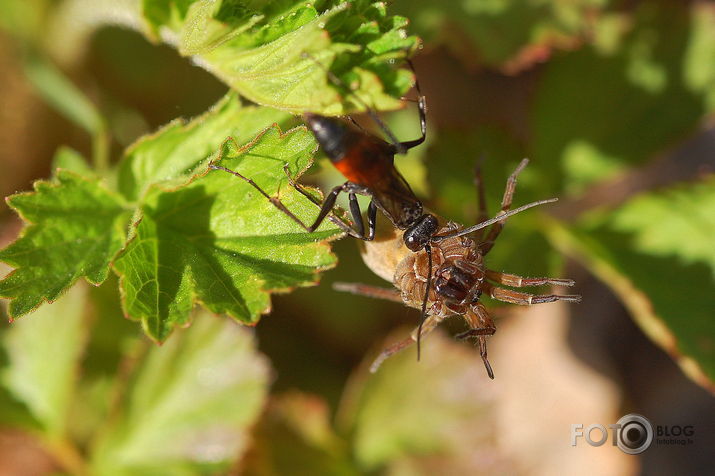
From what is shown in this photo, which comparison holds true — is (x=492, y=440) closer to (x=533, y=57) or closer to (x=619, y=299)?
(x=619, y=299)

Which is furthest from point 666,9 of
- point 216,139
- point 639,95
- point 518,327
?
point 216,139

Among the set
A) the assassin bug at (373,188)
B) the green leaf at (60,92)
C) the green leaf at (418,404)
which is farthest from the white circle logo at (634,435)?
the green leaf at (60,92)

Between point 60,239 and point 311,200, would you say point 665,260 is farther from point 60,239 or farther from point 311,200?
point 60,239

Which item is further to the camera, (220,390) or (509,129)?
(509,129)

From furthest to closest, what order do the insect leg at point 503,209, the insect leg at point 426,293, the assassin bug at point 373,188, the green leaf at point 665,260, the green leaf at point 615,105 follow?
the green leaf at point 615,105
the green leaf at point 665,260
the insect leg at point 503,209
the insect leg at point 426,293
the assassin bug at point 373,188

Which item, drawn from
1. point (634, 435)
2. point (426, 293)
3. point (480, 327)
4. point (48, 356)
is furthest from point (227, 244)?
point (634, 435)

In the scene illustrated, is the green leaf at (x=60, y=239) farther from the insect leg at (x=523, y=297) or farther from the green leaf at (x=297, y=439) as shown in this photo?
the green leaf at (x=297, y=439)
